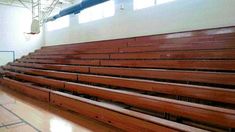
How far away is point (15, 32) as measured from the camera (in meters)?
7.10

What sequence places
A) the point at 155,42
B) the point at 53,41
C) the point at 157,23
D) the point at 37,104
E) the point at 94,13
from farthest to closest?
the point at 53,41, the point at 94,13, the point at 157,23, the point at 155,42, the point at 37,104

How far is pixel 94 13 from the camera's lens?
5289 millimetres

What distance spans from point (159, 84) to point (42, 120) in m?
Result: 1.21

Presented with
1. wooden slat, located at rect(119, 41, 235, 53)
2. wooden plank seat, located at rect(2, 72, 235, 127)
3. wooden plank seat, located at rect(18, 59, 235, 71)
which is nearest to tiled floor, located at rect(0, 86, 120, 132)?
wooden plank seat, located at rect(2, 72, 235, 127)

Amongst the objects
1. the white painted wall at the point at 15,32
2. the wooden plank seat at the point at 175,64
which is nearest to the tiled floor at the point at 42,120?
the wooden plank seat at the point at 175,64

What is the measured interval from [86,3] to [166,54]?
248 centimetres

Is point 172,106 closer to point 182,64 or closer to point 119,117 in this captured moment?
point 119,117

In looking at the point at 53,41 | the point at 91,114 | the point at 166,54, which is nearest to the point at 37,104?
the point at 91,114

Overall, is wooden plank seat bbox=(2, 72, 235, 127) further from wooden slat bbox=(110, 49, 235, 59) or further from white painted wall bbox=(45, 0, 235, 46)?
white painted wall bbox=(45, 0, 235, 46)

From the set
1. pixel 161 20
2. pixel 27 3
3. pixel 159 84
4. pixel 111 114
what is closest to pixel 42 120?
pixel 111 114

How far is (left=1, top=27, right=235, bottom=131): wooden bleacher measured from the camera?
1.62 meters

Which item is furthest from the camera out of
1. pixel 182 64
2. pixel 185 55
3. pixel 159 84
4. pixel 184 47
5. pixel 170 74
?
pixel 184 47

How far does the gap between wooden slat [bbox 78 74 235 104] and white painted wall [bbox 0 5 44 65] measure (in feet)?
17.7

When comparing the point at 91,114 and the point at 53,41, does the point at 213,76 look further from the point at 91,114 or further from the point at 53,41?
the point at 53,41
